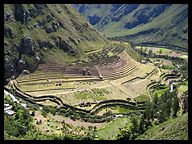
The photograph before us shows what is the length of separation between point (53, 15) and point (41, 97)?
157 feet

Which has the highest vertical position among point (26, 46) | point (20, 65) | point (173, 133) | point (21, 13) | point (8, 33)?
point (21, 13)

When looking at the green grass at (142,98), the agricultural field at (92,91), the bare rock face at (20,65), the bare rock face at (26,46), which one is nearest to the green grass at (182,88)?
the agricultural field at (92,91)

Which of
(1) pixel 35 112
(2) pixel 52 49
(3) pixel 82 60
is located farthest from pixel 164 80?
(1) pixel 35 112

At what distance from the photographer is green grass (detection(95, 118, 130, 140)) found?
54.9 meters

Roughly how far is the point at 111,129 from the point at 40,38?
5195 centimetres

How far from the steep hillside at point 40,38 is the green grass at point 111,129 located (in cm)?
3710

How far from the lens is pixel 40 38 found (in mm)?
91062

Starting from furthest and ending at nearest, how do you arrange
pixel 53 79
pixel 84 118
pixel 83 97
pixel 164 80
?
pixel 164 80 → pixel 53 79 → pixel 83 97 → pixel 84 118

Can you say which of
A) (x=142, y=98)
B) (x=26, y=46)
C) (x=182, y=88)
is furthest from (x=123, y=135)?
(x=26, y=46)

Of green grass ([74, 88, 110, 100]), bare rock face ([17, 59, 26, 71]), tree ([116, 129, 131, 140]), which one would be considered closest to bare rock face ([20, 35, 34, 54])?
bare rock face ([17, 59, 26, 71])

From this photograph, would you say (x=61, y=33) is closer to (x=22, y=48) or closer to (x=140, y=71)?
(x=22, y=48)

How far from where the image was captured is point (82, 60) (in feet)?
302

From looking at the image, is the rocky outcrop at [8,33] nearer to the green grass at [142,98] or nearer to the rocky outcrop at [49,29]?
→ the rocky outcrop at [49,29]

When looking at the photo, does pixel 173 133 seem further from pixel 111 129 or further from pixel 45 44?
pixel 45 44
